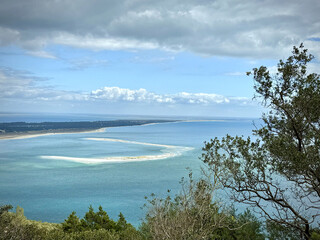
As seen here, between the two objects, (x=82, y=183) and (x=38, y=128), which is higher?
(x=38, y=128)

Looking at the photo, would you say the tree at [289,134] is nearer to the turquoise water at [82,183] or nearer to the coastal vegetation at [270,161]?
the coastal vegetation at [270,161]

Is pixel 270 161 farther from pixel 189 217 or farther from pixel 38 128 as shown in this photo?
pixel 38 128

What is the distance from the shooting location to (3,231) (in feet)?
32.7

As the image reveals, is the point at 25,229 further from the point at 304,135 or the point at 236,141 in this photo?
the point at 304,135

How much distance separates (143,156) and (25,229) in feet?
125

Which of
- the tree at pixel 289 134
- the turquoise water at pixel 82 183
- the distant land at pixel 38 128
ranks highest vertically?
the tree at pixel 289 134

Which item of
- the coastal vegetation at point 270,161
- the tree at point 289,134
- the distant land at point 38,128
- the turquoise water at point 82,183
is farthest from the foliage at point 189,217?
the distant land at point 38,128

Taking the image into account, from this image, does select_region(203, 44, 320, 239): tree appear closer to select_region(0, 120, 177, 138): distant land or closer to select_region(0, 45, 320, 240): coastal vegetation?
select_region(0, 45, 320, 240): coastal vegetation

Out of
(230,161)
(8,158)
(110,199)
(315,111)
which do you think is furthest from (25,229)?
(8,158)

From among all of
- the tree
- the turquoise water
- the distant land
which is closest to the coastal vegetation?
the tree

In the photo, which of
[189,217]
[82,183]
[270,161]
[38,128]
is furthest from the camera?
[38,128]

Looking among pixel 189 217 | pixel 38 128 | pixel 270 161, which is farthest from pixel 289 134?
pixel 38 128

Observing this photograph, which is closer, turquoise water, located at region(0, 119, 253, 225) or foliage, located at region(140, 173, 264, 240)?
foliage, located at region(140, 173, 264, 240)

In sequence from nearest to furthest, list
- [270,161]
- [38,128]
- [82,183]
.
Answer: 1. [270,161]
2. [82,183]
3. [38,128]
